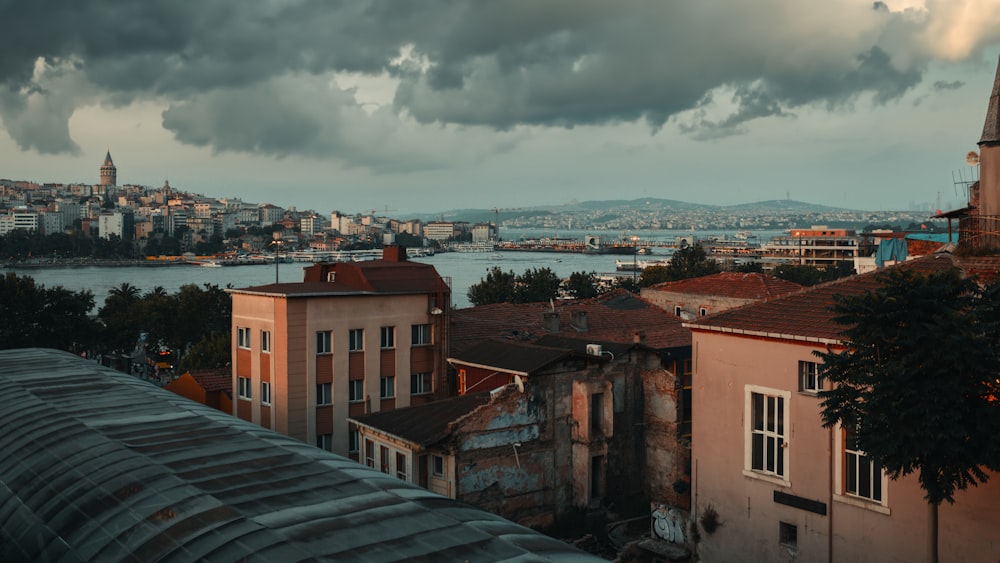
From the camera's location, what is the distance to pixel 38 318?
145 ft

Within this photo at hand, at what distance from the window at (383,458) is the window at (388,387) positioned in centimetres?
647

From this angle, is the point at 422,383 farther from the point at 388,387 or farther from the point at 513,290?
the point at 513,290

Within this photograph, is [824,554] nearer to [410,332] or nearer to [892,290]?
[892,290]

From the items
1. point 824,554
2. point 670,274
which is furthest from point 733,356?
point 670,274

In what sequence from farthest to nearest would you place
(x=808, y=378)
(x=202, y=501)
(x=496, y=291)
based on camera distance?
(x=496, y=291), (x=808, y=378), (x=202, y=501)

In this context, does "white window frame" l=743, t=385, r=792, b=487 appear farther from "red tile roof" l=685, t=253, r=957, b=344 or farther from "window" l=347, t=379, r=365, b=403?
"window" l=347, t=379, r=365, b=403

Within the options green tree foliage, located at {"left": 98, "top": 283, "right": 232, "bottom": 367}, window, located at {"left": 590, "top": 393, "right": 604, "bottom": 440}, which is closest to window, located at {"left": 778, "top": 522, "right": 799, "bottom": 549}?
window, located at {"left": 590, "top": 393, "right": 604, "bottom": 440}

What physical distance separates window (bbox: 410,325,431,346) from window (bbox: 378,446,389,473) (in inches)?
294

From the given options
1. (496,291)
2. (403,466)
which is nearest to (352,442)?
(403,466)

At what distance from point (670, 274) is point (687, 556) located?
60.8m

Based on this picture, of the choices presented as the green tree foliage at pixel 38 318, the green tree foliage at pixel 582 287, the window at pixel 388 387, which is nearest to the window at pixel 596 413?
the window at pixel 388 387

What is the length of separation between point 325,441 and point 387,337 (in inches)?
150

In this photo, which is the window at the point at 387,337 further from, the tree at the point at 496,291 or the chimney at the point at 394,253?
the tree at the point at 496,291

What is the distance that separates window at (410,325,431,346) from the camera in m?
27.8
